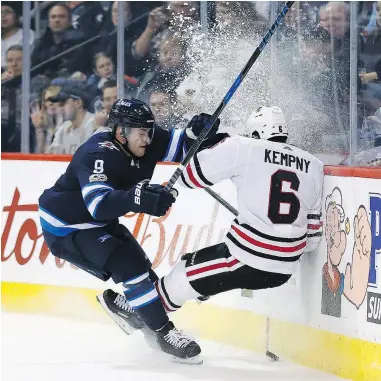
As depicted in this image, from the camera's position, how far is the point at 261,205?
4.02 meters

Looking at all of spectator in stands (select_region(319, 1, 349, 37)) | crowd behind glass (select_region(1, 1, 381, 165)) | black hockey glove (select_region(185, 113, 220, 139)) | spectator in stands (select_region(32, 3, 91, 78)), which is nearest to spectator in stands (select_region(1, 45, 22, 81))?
crowd behind glass (select_region(1, 1, 381, 165))

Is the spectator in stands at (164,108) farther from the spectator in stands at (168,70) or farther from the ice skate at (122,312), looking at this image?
the ice skate at (122,312)

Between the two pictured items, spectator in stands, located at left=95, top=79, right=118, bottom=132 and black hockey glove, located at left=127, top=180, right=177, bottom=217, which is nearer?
black hockey glove, located at left=127, top=180, right=177, bottom=217

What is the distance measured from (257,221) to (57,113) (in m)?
3.21

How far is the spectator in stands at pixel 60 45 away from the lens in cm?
707

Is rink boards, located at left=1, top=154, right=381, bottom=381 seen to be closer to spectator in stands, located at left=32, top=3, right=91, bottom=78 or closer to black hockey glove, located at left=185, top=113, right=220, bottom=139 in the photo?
black hockey glove, located at left=185, top=113, right=220, bottom=139

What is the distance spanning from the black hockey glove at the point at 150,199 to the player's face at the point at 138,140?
354 millimetres

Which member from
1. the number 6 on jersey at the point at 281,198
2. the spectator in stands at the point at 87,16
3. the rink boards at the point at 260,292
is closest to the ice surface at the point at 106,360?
the rink boards at the point at 260,292

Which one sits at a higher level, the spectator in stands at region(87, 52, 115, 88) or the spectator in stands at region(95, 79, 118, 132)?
the spectator in stands at region(87, 52, 115, 88)

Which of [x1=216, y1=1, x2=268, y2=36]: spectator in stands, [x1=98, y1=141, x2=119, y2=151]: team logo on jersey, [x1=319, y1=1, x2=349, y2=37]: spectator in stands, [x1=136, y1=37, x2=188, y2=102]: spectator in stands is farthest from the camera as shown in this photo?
[x1=136, y1=37, x2=188, y2=102]: spectator in stands

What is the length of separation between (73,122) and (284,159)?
309 centimetres

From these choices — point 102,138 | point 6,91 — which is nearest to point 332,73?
point 102,138

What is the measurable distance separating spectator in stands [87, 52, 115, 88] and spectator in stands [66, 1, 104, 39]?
0.19 m

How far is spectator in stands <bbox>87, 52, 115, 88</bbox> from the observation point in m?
6.85
